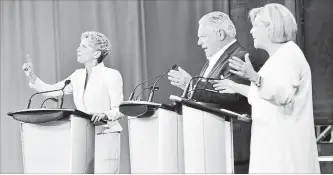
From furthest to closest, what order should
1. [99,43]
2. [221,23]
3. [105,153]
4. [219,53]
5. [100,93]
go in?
[99,43] < [100,93] < [105,153] < [221,23] < [219,53]

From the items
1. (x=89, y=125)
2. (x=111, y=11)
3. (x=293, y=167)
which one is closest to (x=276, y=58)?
(x=293, y=167)

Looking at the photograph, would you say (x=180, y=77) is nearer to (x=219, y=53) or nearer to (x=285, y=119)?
(x=219, y=53)

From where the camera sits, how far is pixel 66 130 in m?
3.54

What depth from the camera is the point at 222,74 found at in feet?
11.2

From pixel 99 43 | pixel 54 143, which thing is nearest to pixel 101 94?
pixel 99 43

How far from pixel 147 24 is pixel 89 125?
6.56ft

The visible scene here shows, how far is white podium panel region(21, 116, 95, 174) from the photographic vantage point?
11.6 ft

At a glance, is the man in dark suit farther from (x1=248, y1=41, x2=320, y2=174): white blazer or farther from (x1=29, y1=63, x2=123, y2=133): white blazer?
(x1=29, y1=63, x2=123, y2=133): white blazer

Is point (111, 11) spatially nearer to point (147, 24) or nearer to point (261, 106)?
point (147, 24)

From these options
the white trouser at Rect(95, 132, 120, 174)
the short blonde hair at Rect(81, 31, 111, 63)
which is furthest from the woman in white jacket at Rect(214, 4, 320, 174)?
the short blonde hair at Rect(81, 31, 111, 63)

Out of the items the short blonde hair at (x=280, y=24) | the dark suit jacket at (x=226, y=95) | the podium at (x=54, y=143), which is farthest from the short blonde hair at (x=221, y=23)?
the podium at (x=54, y=143)

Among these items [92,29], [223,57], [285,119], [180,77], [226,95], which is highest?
[92,29]

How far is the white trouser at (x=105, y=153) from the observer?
409 cm

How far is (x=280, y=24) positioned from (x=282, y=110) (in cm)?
42
